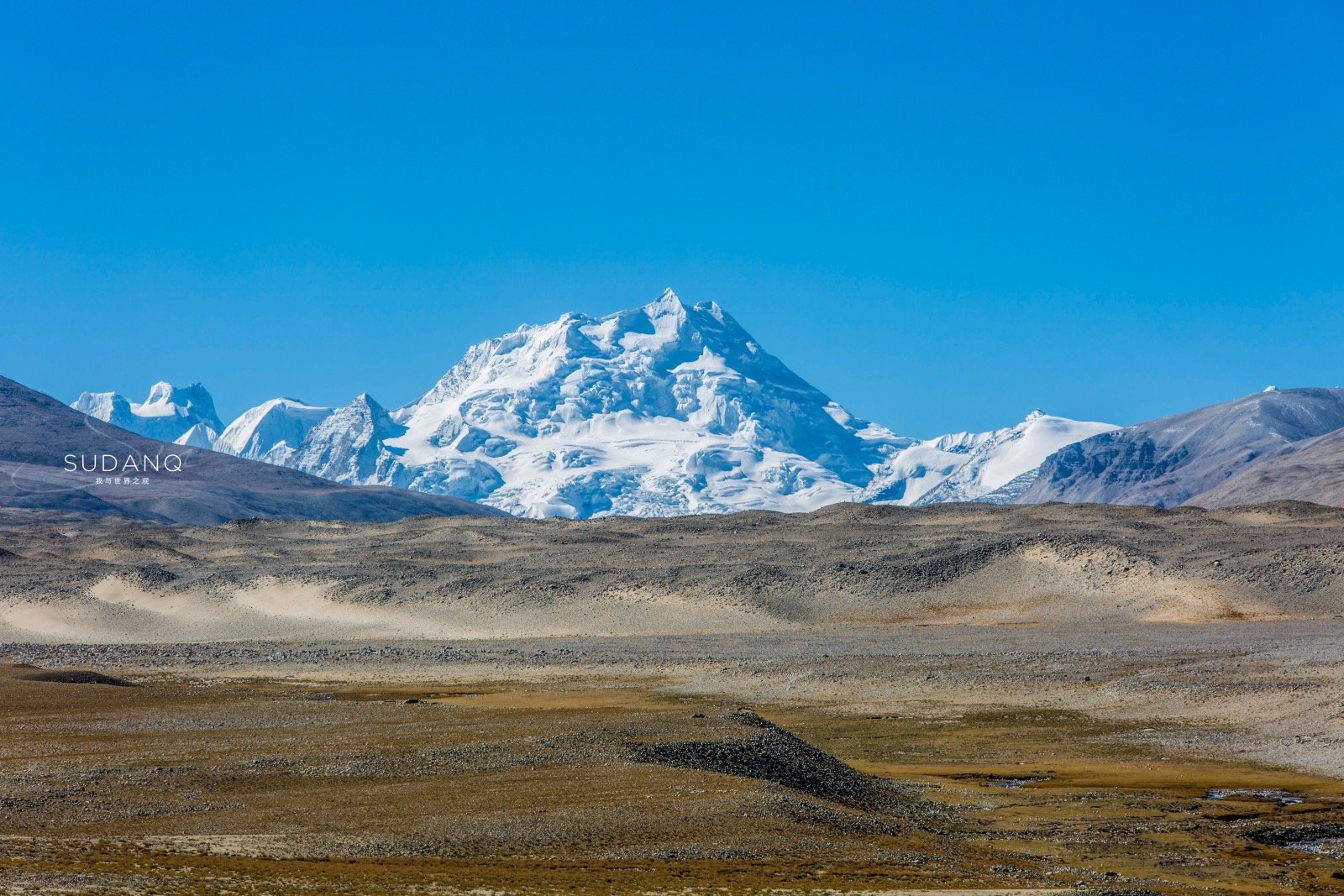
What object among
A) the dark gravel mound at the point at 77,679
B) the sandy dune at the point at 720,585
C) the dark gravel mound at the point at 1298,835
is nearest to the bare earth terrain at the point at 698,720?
the dark gravel mound at the point at 1298,835

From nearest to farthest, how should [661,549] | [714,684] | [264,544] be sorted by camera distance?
1. [714,684]
2. [661,549]
3. [264,544]

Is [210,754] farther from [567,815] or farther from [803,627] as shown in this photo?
[803,627]

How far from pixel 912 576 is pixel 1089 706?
52455 millimetres

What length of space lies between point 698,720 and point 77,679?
35.6m

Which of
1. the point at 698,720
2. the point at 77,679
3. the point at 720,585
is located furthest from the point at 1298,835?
the point at 720,585

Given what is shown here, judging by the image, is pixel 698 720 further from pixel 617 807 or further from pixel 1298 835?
pixel 1298 835

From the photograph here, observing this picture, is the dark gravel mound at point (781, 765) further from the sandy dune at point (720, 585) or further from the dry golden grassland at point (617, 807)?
the sandy dune at point (720, 585)

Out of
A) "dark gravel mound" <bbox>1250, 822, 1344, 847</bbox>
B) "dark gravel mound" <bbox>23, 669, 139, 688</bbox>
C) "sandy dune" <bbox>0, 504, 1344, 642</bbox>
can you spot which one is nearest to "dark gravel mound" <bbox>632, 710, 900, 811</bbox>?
"dark gravel mound" <bbox>1250, 822, 1344, 847</bbox>

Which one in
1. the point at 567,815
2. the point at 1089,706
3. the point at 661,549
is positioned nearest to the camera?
the point at 567,815

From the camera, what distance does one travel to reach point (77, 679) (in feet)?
229

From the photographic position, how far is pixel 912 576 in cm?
11444

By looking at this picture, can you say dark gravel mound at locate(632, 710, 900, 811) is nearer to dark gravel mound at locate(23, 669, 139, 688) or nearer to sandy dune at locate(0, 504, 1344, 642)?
dark gravel mound at locate(23, 669, 139, 688)

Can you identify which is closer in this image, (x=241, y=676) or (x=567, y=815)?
(x=567, y=815)

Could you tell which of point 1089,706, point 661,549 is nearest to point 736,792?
point 1089,706
